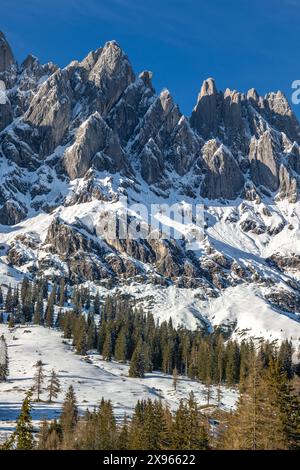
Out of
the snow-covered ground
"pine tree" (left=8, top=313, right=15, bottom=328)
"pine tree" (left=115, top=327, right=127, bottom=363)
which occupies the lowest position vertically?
the snow-covered ground

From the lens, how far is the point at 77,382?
412ft

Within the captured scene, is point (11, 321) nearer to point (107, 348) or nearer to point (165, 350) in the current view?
point (107, 348)

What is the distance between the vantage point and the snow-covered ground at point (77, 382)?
105 metres

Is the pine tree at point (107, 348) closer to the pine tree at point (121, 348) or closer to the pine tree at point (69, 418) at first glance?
the pine tree at point (121, 348)

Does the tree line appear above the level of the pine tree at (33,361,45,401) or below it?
above

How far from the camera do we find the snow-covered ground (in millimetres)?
104512

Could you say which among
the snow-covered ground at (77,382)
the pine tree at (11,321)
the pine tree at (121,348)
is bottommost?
the snow-covered ground at (77,382)

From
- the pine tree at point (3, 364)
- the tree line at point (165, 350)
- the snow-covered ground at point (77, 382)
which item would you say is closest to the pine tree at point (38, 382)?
the snow-covered ground at point (77, 382)

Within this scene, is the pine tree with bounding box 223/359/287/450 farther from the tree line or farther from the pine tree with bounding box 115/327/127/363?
the pine tree with bounding box 115/327/127/363

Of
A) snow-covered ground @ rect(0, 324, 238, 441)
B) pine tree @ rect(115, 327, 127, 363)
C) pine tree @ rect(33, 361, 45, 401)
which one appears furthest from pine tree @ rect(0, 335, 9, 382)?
pine tree @ rect(115, 327, 127, 363)

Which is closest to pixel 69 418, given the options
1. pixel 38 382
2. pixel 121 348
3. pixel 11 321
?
Result: pixel 38 382

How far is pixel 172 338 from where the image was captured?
173750 millimetres

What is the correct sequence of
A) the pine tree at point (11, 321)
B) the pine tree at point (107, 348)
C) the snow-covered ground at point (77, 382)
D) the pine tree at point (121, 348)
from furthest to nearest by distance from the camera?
the pine tree at point (11, 321), the pine tree at point (121, 348), the pine tree at point (107, 348), the snow-covered ground at point (77, 382)

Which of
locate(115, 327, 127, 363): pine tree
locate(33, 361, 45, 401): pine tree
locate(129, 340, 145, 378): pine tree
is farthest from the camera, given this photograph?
locate(115, 327, 127, 363): pine tree
